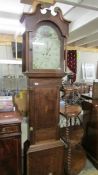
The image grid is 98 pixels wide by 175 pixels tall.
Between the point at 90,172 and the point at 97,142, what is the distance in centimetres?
41

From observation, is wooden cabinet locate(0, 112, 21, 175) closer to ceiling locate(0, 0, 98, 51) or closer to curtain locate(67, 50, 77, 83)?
ceiling locate(0, 0, 98, 51)

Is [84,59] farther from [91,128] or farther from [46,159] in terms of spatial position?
[46,159]

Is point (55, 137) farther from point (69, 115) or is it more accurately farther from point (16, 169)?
point (16, 169)

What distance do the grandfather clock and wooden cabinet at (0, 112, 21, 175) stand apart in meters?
0.13

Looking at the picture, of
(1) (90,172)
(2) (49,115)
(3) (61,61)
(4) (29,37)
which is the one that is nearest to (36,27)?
(4) (29,37)

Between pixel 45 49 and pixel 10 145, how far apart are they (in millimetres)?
1090

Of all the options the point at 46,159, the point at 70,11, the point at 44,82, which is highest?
the point at 70,11

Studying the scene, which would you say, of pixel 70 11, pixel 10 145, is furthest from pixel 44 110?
pixel 70 11

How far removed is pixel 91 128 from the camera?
2.53m

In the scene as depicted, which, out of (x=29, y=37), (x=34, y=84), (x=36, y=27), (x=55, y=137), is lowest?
(x=55, y=137)

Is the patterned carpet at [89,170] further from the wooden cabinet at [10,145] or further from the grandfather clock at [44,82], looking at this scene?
the wooden cabinet at [10,145]

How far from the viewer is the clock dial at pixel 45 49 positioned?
1.75m

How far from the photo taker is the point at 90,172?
2307mm

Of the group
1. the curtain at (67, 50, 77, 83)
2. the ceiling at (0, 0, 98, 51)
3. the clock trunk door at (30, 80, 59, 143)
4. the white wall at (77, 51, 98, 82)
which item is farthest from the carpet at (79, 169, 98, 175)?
the white wall at (77, 51, 98, 82)
